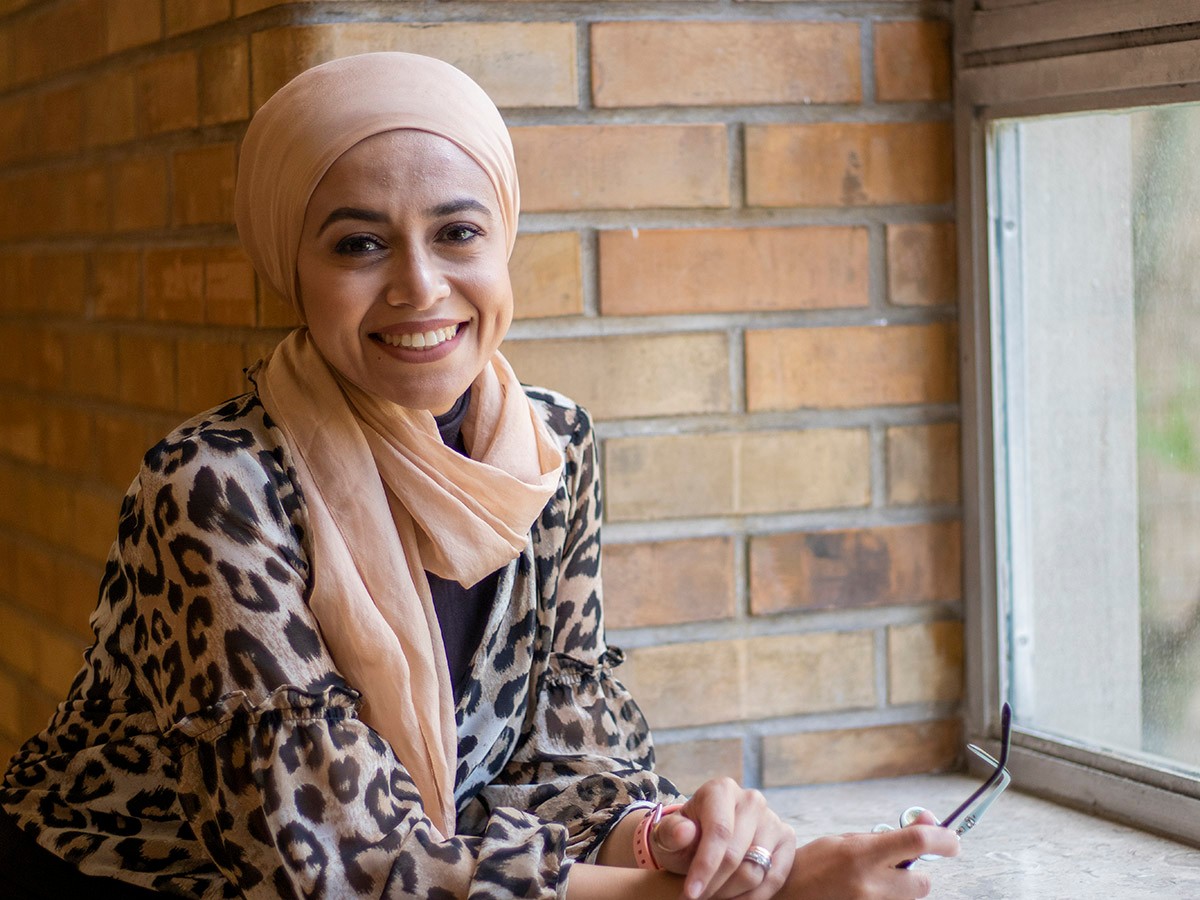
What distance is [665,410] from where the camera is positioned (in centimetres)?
198

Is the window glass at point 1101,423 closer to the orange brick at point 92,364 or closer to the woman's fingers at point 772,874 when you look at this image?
the woman's fingers at point 772,874

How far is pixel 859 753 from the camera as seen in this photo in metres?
2.10

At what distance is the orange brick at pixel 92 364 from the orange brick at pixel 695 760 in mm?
991

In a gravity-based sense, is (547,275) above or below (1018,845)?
above

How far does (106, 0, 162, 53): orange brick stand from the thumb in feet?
4.25

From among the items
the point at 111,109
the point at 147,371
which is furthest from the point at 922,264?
the point at 111,109

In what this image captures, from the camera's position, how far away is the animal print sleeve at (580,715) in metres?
1.69

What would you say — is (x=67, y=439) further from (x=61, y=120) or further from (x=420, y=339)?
(x=420, y=339)

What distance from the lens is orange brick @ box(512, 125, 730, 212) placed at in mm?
1901

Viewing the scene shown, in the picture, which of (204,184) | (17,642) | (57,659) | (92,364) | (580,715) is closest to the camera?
(580,715)

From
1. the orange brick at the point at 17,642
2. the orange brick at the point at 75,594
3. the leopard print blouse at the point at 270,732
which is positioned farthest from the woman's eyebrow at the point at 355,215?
the orange brick at the point at 17,642

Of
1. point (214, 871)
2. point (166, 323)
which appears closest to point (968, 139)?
point (166, 323)

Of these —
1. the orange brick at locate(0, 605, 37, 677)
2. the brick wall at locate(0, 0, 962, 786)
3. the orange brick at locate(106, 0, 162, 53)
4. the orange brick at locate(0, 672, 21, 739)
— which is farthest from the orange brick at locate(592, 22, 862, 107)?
the orange brick at locate(0, 672, 21, 739)

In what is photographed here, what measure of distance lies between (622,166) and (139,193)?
0.76m
